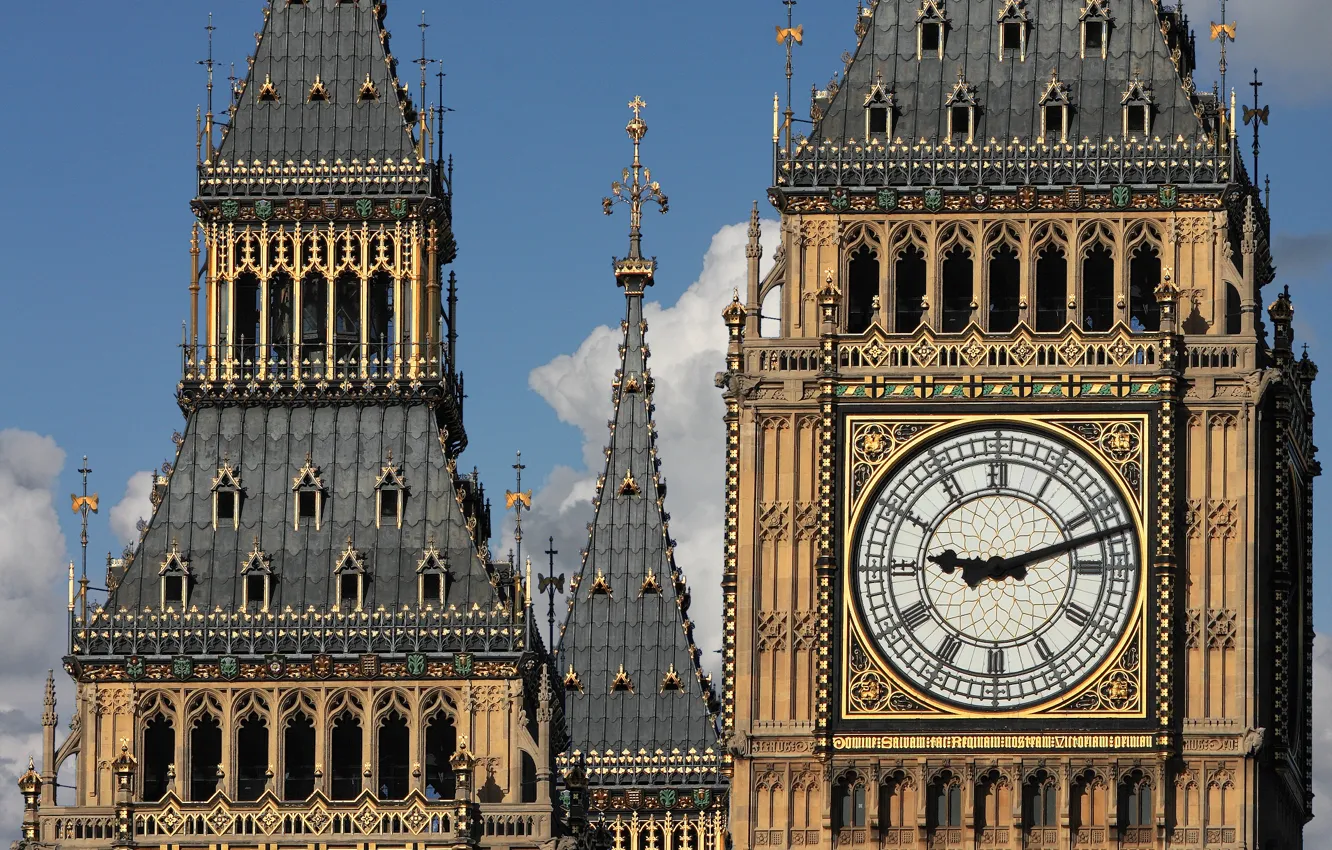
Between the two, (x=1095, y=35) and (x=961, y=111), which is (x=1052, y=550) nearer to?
(x=961, y=111)

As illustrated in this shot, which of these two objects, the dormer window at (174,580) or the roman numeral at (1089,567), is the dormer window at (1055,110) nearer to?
the roman numeral at (1089,567)

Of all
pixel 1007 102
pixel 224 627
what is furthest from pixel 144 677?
pixel 1007 102

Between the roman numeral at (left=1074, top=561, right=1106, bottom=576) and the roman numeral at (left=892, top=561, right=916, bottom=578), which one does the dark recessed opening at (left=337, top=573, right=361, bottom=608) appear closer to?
the roman numeral at (left=892, top=561, right=916, bottom=578)

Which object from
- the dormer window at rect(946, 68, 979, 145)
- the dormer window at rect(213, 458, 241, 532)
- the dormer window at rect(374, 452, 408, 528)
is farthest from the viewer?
the dormer window at rect(213, 458, 241, 532)

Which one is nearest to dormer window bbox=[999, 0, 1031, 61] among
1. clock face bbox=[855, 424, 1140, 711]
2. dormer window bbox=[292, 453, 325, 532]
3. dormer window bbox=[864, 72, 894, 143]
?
dormer window bbox=[864, 72, 894, 143]

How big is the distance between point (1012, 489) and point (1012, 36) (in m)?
7.15

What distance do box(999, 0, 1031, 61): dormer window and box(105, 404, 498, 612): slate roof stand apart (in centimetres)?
1022

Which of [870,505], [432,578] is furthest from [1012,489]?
[432,578]

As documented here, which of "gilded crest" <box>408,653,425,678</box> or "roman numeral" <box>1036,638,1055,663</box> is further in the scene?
"gilded crest" <box>408,653,425,678</box>

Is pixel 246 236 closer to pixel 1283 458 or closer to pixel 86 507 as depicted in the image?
pixel 86 507

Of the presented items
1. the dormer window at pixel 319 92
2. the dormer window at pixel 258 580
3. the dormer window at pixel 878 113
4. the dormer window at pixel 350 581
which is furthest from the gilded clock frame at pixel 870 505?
the dormer window at pixel 319 92

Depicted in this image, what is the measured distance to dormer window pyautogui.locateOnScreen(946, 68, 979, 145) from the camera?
8550 centimetres

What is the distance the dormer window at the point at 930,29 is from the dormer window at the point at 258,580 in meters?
12.1

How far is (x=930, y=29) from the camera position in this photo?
284 ft
